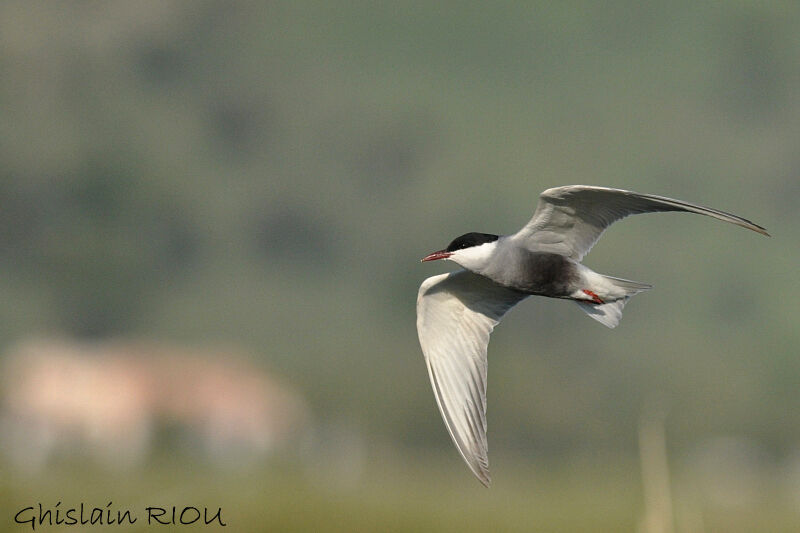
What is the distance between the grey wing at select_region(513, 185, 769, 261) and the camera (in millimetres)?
5035

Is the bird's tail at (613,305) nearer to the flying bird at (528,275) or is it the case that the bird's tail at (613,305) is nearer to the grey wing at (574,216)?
the flying bird at (528,275)

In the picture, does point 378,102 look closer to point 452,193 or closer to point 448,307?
point 452,193

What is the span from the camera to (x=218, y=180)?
2266 inches

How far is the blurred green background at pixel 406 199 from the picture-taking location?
25.3 metres

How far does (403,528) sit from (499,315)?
4.01ft

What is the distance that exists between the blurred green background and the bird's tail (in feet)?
19.4

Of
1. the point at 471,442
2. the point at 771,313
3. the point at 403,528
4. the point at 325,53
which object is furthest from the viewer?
the point at 325,53

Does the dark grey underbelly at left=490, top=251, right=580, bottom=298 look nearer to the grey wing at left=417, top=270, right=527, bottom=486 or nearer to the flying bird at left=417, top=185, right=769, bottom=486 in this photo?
the flying bird at left=417, top=185, right=769, bottom=486

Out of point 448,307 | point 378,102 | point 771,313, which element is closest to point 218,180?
point 378,102

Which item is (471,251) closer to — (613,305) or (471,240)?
(471,240)

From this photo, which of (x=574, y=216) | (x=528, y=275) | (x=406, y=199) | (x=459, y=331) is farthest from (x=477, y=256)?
(x=406, y=199)

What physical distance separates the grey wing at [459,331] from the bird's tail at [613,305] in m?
0.42

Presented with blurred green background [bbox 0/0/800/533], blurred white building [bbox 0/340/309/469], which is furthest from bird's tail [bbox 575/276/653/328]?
blurred white building [bbox 0/340/309/469]

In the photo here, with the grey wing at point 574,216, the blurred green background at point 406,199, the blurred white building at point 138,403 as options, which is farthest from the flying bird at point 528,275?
the blurred white building at point 138,403
